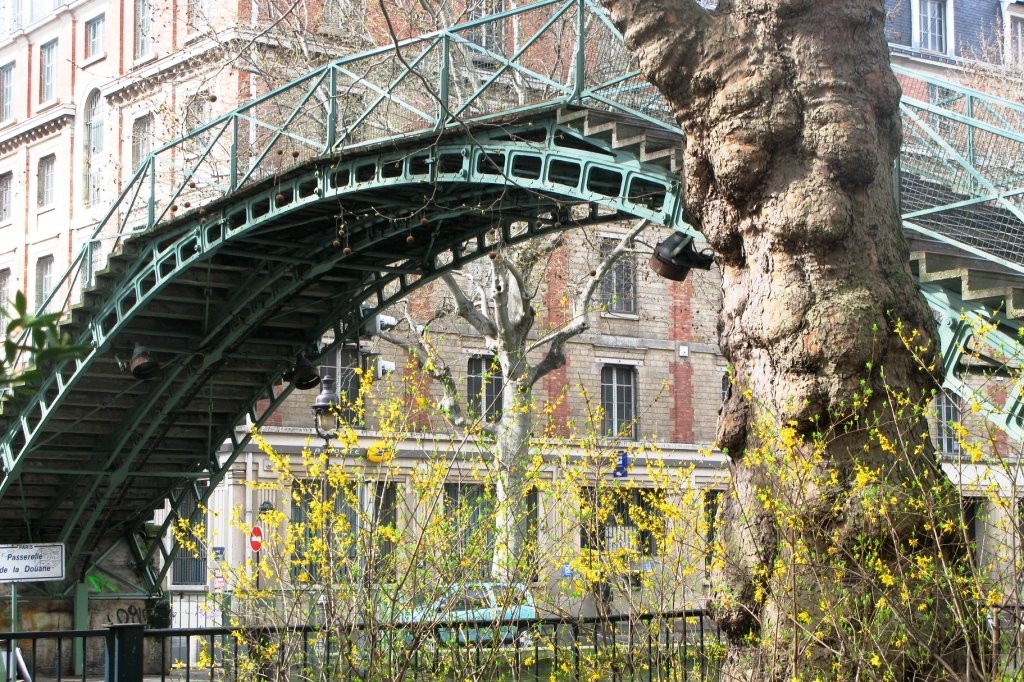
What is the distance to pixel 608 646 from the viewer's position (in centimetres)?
1086

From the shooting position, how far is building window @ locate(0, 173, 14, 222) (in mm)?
47344

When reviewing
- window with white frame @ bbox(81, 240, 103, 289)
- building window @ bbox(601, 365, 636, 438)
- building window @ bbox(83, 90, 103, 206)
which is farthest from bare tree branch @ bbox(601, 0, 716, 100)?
building window @ bbox(83, 90, 103, 206)

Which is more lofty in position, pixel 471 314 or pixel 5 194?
pixel 5 194

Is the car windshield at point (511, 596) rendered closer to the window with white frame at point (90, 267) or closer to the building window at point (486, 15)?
the window with white frame at point (90, 267)

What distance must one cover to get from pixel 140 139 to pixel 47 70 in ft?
29.2

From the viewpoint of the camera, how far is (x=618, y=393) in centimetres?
4409

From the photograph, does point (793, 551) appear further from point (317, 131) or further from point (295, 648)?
point (317, 131)

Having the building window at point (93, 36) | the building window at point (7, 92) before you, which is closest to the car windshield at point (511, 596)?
the building window at point (93, 36)

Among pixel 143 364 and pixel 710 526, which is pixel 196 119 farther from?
pixel 710 526

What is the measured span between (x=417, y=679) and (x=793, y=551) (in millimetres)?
2905

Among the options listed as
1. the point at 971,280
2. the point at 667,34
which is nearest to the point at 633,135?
the point at 971,280

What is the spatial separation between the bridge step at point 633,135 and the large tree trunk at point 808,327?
438cm

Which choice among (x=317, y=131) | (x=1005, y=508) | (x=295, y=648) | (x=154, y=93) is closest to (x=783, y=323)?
(x=1005, y=508)

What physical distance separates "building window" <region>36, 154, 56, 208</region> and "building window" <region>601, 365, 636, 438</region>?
16.4 m
